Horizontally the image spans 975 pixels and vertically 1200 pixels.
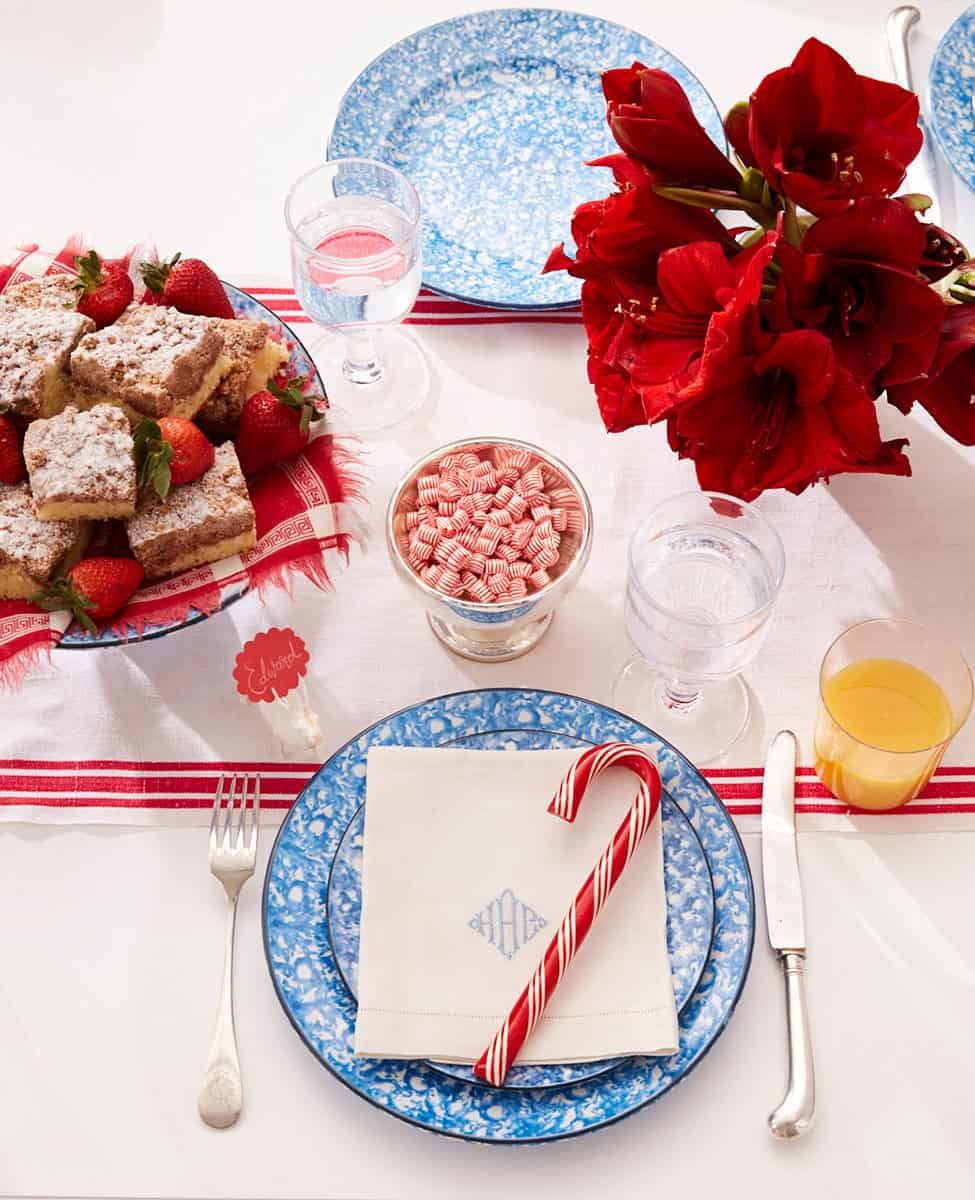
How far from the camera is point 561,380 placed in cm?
136

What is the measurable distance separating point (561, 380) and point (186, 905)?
68 centimetres

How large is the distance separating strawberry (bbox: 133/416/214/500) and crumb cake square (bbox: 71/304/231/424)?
0.03m

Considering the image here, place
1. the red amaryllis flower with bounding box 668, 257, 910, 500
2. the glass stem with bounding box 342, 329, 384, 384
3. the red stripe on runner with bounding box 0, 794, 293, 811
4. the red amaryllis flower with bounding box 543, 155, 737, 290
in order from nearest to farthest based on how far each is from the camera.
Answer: the red amaryllis flower with bounding box 668, 257, 910, 500, the red amaryllis flower with bounding box 543, 155, 737, 290, the red stripe on runner with bounding box 0, 794, 293, 811, the glass stem with bounding box 342, 329, 384, 384

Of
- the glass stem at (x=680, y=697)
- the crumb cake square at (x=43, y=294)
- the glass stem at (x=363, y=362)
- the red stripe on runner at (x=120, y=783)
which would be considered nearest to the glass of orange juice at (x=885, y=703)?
the glass stem at (x=680, y=697)

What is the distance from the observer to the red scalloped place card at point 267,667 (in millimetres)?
1055

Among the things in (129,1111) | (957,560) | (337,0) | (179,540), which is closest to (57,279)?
(179,540)

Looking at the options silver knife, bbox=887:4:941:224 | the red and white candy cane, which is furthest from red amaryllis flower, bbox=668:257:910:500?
silver knife, bbox=887:4:941:224

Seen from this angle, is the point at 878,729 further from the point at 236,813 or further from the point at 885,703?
the point at 236,813

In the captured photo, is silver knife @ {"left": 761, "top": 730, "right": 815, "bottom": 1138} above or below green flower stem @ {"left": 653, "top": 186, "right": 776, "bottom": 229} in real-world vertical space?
below

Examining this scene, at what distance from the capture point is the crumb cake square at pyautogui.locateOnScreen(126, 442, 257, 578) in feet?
3.63

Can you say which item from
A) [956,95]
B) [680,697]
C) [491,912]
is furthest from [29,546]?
[956,95]

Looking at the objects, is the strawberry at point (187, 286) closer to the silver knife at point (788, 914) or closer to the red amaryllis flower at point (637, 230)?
the red amaryllis flower at point (637, 230)

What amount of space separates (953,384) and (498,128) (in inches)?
27.7

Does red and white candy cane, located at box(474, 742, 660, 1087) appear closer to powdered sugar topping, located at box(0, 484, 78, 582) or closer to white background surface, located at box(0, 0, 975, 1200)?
white background surface, located at box(0, 0, 975, 1200)
